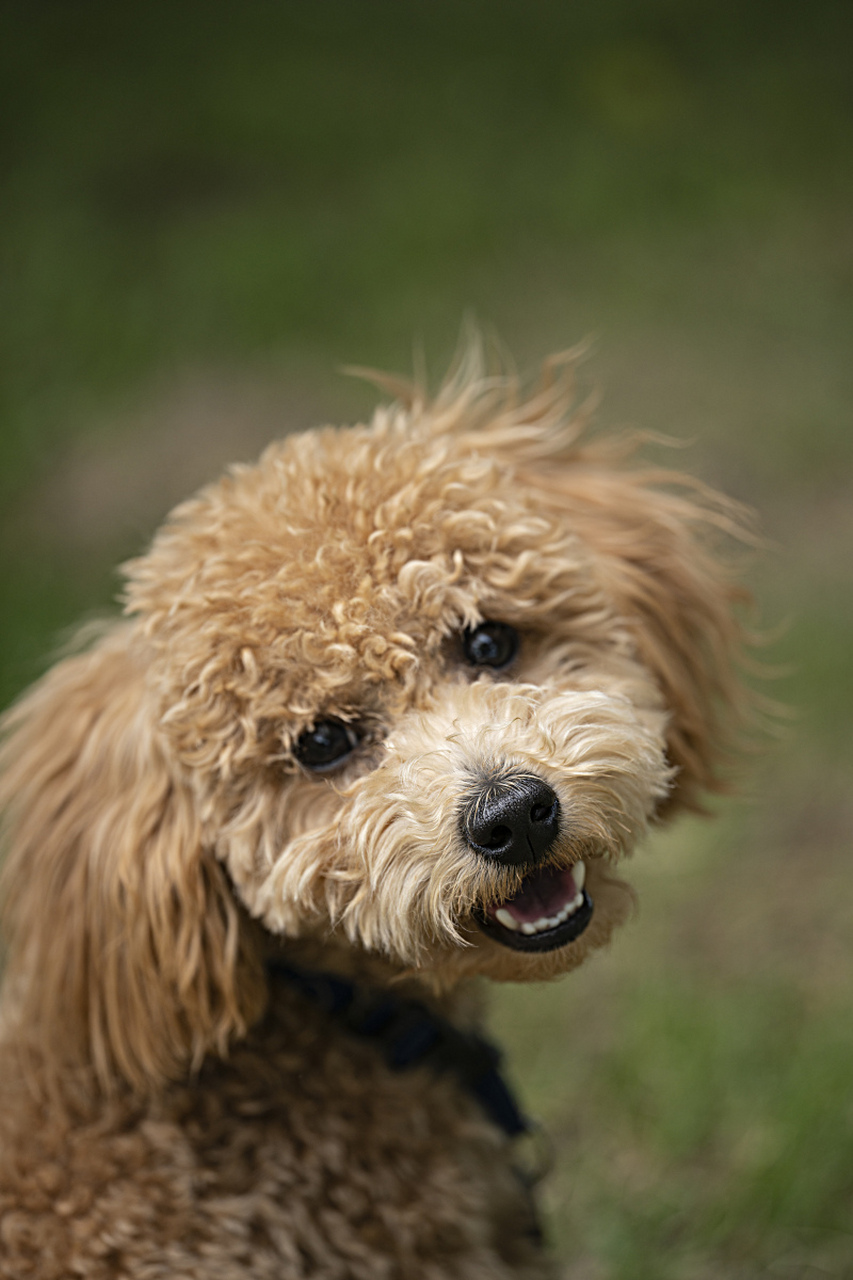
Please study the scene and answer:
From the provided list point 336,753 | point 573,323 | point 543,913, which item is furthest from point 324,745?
point 573,323

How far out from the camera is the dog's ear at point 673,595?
239 centimetres

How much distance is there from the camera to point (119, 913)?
217 cm

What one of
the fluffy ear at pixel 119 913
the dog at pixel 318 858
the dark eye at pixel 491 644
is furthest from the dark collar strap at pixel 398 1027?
the dark eye at pixel 491 644

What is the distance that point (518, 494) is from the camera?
230cm

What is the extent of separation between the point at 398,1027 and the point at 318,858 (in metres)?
0.45

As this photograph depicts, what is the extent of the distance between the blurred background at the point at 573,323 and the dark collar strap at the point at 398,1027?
910mm

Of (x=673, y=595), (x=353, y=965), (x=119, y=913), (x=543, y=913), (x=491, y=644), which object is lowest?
(x=119, y=913)

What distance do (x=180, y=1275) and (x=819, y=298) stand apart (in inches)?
266

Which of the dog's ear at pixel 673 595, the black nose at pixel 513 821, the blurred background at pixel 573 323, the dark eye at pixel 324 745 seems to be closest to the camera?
the black nose at pixel 513 821

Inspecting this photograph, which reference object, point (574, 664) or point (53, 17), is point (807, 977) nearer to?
point (574, 664)

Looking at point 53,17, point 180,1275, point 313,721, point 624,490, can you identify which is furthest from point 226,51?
point 180,1275

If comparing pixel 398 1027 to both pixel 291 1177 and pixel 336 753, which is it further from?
pixel 336 753

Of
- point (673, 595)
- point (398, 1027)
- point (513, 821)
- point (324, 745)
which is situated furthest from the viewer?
point (673, 595)

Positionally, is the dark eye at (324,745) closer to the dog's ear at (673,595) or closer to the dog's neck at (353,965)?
the dog's neck at (353,965)
